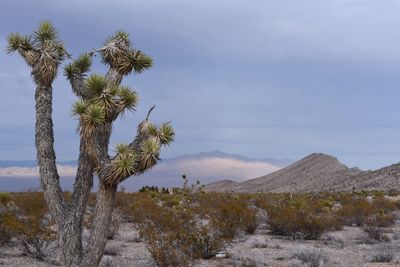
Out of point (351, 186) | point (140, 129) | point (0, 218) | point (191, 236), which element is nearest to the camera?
point (140, 129)

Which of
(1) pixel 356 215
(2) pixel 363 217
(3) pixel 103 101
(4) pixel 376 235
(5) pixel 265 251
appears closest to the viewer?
(3) pixel 103 101

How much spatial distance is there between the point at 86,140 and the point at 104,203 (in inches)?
45.3

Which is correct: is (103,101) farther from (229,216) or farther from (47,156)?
(229,216)

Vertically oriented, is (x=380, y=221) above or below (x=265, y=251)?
above

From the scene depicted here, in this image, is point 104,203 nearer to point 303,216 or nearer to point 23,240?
point 23,240

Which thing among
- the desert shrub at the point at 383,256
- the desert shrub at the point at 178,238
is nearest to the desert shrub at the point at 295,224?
the desert shrub at the point at 178,238

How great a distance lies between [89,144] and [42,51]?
87.5 inches

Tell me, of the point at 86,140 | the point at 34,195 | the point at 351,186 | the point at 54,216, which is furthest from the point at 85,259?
the point at 351,186

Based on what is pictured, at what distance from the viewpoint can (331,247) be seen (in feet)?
53.1

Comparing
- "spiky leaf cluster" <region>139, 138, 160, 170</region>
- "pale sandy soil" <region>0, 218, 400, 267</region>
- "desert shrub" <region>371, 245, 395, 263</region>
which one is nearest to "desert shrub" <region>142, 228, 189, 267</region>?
"pale sandy soil" <region>0, 218, 400, 267</region>

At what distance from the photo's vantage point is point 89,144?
9.70m

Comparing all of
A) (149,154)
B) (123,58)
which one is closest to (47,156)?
(149,154)

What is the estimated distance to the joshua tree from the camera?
31.8 feet

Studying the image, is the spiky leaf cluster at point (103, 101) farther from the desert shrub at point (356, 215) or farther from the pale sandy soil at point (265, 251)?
the desert shrub at point (356, 215)
